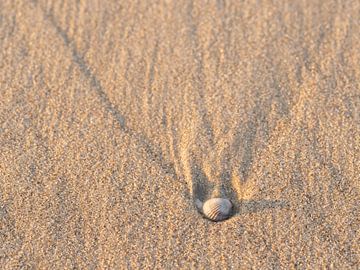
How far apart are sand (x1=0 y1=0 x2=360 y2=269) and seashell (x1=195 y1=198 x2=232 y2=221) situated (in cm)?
4

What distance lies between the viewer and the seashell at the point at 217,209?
2615mm

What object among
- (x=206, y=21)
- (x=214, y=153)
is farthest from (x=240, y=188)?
(x=206, y=21)

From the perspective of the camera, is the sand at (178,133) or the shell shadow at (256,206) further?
the shell shadow at (256,206)

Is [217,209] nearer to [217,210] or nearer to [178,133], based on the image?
[217,210]

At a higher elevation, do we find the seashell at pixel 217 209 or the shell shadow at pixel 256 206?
the seashell at pixel 217 209

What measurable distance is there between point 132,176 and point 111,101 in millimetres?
531

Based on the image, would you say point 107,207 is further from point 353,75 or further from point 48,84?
point 353,75

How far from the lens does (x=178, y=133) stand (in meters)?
2.97

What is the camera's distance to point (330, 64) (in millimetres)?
3238

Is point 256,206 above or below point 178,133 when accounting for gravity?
below

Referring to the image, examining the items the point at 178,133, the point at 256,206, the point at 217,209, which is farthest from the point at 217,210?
the point at 178,133

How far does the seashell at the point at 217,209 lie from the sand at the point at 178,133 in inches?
1.5

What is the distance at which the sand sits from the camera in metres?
2.56

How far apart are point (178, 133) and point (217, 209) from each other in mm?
533
